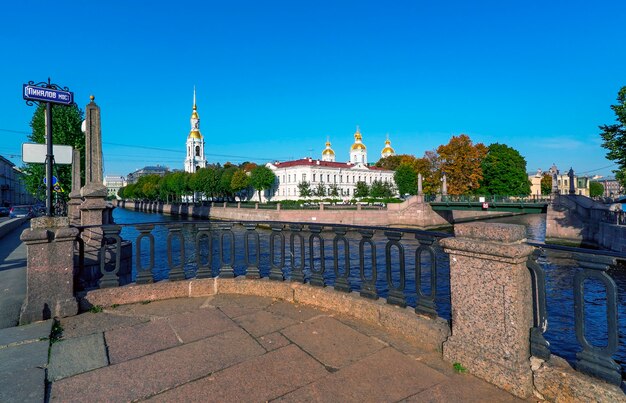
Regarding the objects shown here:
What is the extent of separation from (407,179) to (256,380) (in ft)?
252

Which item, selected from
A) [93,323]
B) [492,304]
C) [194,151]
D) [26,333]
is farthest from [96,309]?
[194,151]

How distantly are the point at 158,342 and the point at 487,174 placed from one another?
67.1m

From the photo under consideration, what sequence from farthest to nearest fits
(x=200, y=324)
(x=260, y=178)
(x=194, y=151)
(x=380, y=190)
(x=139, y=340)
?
(x=194, y=151) → (x=380, y=190) → (x=260, y=178) → (x=200, y=324) → (x=139, y=340)

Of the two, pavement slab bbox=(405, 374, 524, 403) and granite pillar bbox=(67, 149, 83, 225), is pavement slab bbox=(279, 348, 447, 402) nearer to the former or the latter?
pavement slab bbox=(405, 374, 524, 403)

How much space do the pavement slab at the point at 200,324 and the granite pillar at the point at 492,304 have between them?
8.59ft

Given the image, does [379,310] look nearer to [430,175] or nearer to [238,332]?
[238,332]

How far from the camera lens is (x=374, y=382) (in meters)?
3.00

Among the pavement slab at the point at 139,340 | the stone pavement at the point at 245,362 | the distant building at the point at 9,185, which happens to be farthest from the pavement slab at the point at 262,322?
the distant building at the point at 9,185

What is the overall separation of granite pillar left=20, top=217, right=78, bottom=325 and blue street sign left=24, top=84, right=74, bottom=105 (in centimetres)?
251

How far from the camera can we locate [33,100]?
20.0 ft

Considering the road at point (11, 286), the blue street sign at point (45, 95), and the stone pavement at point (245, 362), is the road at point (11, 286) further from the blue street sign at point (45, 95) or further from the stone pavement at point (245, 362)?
the blue street sign at point (45, 95)

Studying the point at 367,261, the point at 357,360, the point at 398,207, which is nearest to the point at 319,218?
the point at 398,207

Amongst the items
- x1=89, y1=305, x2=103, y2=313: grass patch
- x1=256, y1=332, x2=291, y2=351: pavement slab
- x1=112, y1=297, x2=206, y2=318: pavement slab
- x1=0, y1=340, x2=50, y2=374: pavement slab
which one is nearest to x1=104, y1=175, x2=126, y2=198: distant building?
x1=89, y1=305, x2=103, y2=313: grass patch

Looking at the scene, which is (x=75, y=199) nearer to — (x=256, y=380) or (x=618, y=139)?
(x=256, y=380)
